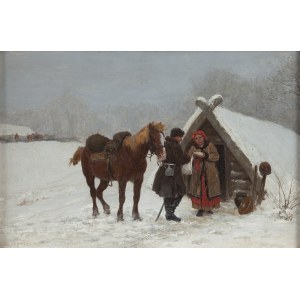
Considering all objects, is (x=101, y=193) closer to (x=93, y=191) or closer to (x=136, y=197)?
(x=93, y=191)

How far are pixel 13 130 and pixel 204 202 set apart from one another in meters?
1.90

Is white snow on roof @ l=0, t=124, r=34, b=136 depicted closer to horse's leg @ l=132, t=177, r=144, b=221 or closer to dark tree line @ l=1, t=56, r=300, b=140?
dark tree line @ l=1, t=56, r=300, b=140

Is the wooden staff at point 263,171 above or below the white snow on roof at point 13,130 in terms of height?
below

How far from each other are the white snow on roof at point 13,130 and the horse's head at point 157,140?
1.13m

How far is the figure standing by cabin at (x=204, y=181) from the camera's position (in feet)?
18.1

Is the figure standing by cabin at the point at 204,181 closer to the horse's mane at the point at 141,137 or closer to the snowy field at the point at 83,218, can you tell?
the snowy field at the point at 83,218

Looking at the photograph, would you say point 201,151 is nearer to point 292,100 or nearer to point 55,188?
point 292,100

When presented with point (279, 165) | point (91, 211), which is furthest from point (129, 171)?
point (279, 165)

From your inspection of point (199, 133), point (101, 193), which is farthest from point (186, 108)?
point (101, 193)

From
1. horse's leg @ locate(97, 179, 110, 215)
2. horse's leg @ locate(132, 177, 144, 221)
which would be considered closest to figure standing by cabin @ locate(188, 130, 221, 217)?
horse's leg @ locate(132, 177, 144, 221)

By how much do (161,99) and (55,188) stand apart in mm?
1298

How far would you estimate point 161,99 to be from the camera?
552cm

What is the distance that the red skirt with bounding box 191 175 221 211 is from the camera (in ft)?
18.2

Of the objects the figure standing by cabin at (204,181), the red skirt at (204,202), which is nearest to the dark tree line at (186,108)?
the figure standing by cabin at (204,181)
